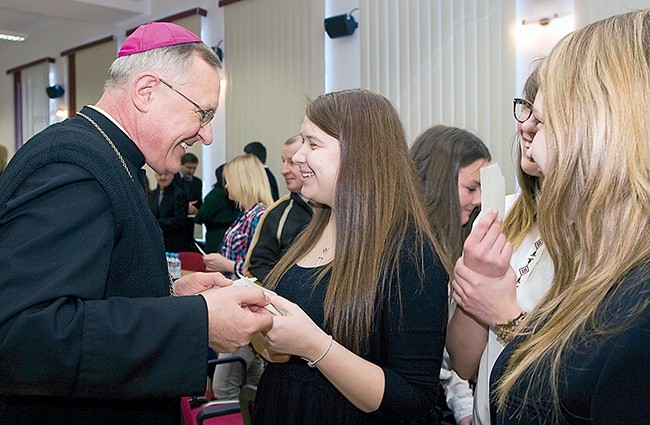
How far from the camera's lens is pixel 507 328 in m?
1.36

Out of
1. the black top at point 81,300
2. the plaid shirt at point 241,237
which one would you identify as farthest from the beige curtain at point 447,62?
the black top at point 81,300

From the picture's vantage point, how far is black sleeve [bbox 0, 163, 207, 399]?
108 centimetres

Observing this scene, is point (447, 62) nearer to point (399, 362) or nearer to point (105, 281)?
point (399, 362)

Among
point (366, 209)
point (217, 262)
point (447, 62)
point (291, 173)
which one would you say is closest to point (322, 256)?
point (366, 209)

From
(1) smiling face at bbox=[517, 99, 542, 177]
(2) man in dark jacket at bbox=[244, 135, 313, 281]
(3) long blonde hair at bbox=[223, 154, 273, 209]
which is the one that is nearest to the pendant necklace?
(1) smiling face at bbox=[517, 99, 542, 177]

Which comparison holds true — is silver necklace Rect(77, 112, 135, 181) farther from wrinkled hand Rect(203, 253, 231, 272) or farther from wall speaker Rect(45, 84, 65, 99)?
wall speaker Rect(45, 84, 65, 99)

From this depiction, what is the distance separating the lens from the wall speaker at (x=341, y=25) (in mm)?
6145

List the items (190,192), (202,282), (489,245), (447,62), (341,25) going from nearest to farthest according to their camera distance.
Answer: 1. (489,245)
2. (202,282)
3. (447,62)
4. (341,25)
5. (190,192)

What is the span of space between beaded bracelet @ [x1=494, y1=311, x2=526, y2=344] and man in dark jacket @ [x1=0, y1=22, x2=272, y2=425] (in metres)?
0.50

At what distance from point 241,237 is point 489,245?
8.70 feet

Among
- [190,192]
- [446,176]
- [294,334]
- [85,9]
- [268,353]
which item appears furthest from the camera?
[85,9]

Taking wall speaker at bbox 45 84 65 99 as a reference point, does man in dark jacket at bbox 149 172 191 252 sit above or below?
below

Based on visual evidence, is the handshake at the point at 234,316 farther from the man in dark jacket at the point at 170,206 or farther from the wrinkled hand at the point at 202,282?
the man in dark jacket at the point at 170,206

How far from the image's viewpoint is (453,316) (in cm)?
168
